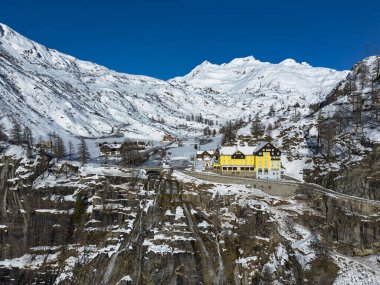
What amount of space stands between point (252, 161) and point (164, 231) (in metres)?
34.9

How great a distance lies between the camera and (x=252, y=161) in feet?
309

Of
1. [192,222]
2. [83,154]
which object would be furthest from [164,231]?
[83,154]

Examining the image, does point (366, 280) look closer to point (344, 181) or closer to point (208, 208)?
point (344, 181)

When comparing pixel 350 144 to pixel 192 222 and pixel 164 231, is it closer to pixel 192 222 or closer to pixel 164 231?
pixel 192 222

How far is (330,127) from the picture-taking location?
4156 inches

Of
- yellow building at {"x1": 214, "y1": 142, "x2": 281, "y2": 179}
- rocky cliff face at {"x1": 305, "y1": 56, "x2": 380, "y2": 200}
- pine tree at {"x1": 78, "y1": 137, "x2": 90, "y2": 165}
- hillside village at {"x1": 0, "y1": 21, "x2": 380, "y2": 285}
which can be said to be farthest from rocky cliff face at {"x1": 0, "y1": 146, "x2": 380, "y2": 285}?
pine tree at {"x1": 78, "y1": 137, "x2": 90, "y2": 165}

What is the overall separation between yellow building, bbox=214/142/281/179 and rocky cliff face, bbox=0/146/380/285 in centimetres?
1285

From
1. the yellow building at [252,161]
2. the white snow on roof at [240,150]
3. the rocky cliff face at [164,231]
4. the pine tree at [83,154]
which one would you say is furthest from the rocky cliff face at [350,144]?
the pine tree at [83,154]

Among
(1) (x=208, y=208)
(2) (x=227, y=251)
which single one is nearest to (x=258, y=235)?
(2) (x=227, y=251)

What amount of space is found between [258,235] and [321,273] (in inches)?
518

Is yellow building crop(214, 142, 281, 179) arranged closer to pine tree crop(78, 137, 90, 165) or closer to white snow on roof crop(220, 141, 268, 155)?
white snow on roof crop(220, 141, 268, 155)

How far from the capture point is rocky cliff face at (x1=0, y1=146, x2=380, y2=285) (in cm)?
6412

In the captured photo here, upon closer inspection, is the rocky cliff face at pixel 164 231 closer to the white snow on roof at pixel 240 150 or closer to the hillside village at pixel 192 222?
the hillside village at pixel 192 222

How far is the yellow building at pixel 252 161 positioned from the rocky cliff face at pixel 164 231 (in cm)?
1285
